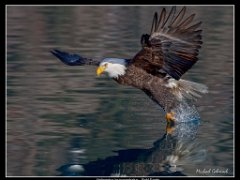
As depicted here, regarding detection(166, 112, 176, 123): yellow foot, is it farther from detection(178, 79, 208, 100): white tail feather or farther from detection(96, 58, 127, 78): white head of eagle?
detection(96, 58, 127, 78): white head of eagle

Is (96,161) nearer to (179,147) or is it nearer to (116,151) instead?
(116,151)

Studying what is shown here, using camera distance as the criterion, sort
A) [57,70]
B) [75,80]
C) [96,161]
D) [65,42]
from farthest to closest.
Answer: [65,42], [57,70], [75,80], [96,161]

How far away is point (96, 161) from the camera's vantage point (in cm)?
610

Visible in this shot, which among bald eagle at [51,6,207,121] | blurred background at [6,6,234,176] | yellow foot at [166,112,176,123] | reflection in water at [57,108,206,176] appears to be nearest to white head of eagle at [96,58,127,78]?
bald eagle at [51,6,207,121]

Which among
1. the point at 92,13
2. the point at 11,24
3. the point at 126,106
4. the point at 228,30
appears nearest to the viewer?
the point at 126,106

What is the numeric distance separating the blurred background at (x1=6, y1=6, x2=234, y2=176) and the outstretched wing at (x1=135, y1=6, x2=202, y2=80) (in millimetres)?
646

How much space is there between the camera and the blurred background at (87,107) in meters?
6.29

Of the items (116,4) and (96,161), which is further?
(116,4)

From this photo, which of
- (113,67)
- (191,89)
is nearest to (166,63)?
(113,67)

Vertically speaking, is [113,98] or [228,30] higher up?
[228,30]

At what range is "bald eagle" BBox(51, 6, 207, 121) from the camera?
7.04 metres

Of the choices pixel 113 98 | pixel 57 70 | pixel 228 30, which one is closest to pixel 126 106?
pixel 113 98

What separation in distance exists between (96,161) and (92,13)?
1080cm

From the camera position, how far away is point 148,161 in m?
6.20
